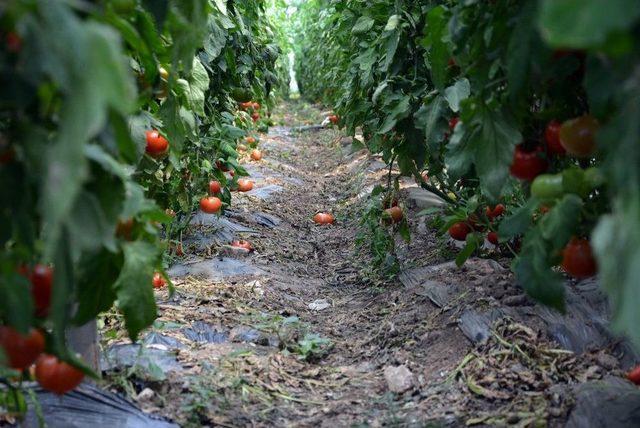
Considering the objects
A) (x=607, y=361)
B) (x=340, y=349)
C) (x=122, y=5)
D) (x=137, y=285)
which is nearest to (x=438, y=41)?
(x=122, y=5)

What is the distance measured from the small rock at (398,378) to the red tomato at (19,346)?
5.09 ft

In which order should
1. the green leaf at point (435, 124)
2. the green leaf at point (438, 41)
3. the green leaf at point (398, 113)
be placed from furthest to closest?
1. the green leaf at point (398, 113)
2. the green leaf at point (435, 124)
3. the green leaf at point (438, 41)

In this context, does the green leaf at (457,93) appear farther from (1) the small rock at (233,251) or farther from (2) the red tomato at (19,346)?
(1) the small rock at (233,251)

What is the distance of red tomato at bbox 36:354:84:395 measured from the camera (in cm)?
142

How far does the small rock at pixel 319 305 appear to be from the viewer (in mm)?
3734

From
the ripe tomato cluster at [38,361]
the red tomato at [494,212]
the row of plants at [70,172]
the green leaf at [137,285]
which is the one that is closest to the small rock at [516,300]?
the red tomato at [494,212]

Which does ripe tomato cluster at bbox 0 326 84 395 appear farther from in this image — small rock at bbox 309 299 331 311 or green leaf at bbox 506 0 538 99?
small rock at bbox 309 299 331 311

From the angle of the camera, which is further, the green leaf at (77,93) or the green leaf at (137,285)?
the green leaf at (137,285)

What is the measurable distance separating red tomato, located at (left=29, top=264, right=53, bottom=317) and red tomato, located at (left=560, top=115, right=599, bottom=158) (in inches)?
40.7

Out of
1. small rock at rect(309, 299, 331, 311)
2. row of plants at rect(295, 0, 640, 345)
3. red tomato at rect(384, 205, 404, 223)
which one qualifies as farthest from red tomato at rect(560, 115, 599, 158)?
red tomato at rect(384, 205, 404, 223)

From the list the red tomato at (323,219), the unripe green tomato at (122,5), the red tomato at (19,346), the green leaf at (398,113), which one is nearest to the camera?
the red tomato at (19,346)

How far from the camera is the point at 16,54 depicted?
1.03 metres

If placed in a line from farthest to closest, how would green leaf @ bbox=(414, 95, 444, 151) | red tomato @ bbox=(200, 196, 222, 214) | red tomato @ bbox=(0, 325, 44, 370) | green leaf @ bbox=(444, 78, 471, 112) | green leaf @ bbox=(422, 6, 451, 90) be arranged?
red tomato @ bbox=(200, 196, 222, 214) → green leaf @ bbox=(414, 95, 444, 151) → green leaf @ bbox=(444, 78, 471, 112) → green leaf @ bbox=(422, 6, 451, 90) → red tomato @ bbox=(0, 325, 44, 370)

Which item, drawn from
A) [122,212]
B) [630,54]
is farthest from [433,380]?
[630,54]
